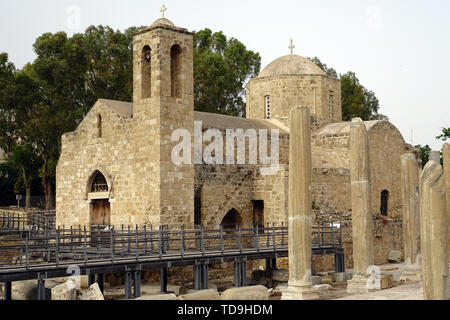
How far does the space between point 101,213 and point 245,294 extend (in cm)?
1072

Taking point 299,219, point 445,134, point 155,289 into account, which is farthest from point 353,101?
point 299,219

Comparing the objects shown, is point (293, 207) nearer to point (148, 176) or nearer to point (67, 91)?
point (148, 176)

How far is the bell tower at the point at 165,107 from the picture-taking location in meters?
21.5

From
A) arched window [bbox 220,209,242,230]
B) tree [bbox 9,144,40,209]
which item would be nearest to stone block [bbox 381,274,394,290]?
arched window [bbox 220,209,242,230]

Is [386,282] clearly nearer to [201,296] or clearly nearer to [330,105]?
[201,296]

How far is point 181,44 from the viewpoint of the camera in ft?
73.7

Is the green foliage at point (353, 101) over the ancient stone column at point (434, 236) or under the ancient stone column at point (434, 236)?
over

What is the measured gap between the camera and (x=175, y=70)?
22.8 m

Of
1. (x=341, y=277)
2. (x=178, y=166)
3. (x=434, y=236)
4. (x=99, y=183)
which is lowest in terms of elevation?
(x=341, y=277)

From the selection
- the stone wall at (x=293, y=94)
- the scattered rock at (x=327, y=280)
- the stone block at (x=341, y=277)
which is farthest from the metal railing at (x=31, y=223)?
the stone wall at (x=293, y=94)

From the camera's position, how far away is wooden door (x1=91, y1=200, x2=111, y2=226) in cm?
2397

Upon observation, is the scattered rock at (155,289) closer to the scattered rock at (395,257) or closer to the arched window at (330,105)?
the scattered rock at (395,257)

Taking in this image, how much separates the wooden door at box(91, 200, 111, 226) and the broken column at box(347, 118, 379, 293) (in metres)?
10.9

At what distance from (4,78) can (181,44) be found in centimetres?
1712
